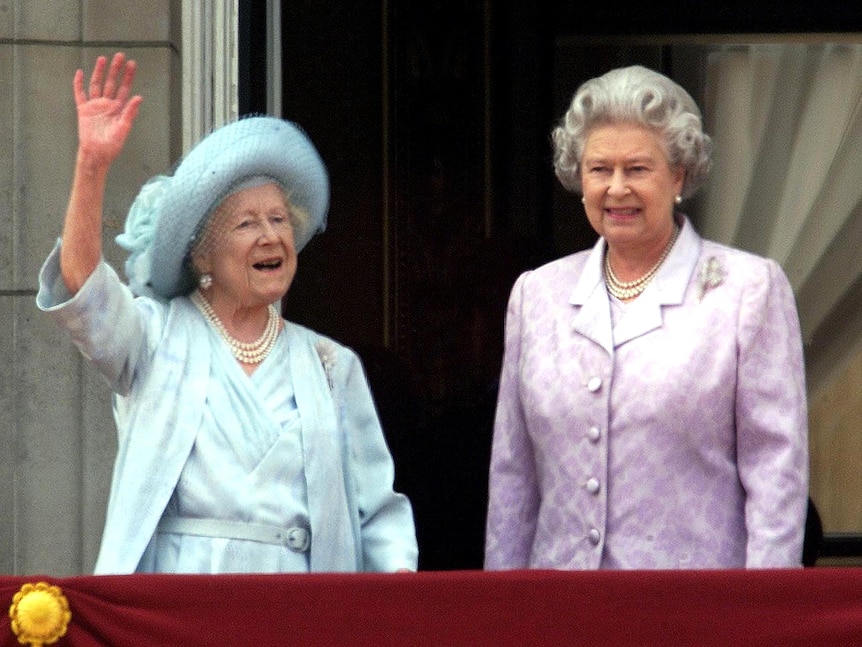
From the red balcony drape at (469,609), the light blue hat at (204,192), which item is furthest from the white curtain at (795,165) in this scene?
the red balcony drape at (469,609)

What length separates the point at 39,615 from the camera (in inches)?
145

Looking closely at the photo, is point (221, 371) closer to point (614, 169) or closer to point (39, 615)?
point (39, 615)

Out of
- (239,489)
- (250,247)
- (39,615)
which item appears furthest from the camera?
(250,247)

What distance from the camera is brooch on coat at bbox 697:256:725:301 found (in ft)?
13.9

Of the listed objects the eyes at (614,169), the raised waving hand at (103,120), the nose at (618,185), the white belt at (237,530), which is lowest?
the white belt at (237,530)

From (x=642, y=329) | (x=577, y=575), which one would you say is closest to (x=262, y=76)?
(x=642, y=329)

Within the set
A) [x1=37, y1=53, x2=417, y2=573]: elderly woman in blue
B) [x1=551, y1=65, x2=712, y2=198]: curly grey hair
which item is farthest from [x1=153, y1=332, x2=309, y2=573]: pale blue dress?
[x1=551, y1=65, x2=712, y2=198]: curly grey hair

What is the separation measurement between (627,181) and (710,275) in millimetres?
241

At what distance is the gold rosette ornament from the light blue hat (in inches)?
29.3

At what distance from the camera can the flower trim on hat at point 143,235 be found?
4218 millimetres

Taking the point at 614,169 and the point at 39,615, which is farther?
the point at 614,169

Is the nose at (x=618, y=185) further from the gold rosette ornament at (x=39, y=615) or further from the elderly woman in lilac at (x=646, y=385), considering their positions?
the gold rosette ornament at (x=39, y=615)

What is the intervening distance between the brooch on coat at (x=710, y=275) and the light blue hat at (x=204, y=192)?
0.74 metres

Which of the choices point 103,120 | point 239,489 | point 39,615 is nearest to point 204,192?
point 103,120
